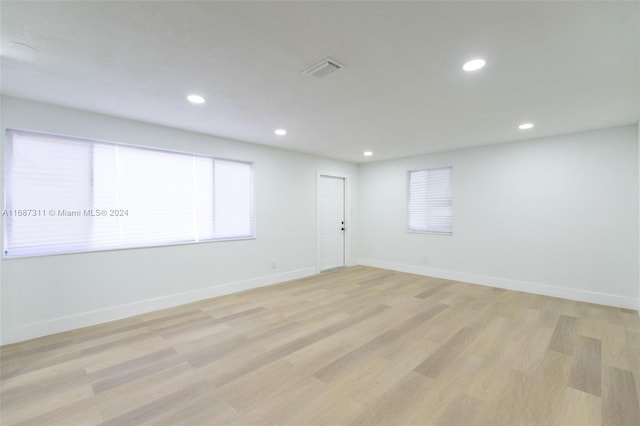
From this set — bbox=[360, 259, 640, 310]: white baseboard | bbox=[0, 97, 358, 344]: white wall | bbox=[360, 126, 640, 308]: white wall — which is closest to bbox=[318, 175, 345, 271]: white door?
bbox=[0, 97, 358, 344]: white wall

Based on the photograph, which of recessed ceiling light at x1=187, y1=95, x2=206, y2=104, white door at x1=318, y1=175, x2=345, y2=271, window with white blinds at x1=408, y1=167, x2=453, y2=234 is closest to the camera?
recessed ceiling light at x1=187, y1=95, x2=206, y2=104

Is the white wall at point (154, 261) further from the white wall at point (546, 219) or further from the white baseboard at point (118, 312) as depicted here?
the white wall at point (546, 219)

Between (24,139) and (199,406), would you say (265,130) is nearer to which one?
(24,139)

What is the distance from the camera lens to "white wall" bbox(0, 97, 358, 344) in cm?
280

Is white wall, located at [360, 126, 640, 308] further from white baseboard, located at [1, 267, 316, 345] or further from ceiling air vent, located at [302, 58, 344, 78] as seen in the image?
ceiling air vent, located at [302, 58, 344, 78]

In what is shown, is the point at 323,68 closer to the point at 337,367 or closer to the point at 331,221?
the point at 337,367

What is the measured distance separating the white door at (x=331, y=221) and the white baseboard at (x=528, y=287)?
126 cm

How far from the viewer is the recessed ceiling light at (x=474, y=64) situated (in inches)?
80.8

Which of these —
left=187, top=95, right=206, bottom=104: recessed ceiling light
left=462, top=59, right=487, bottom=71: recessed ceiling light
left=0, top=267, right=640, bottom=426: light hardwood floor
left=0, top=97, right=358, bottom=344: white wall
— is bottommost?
left=0, top=267, right=640, bottom=426: light hardwood floor

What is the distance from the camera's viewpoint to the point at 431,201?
18.1 ft

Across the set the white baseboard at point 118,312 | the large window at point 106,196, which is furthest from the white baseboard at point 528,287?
the large window at point 106,196

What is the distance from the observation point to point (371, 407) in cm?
183

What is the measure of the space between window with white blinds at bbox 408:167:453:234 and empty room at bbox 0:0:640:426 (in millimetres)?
54

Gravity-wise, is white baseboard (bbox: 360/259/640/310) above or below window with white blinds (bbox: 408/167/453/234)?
below
